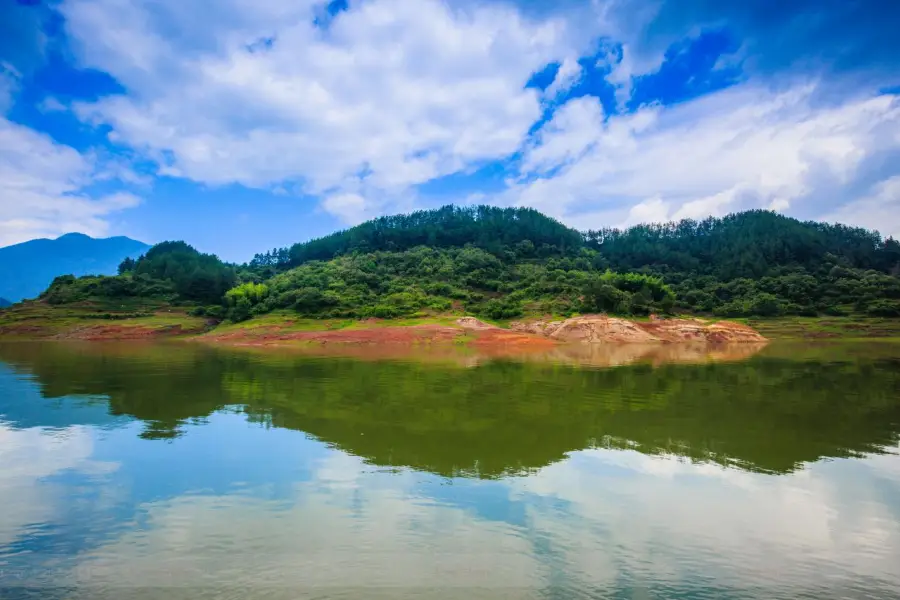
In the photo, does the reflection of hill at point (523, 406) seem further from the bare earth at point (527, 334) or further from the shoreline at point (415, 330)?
the shoreline at point (415, 330)

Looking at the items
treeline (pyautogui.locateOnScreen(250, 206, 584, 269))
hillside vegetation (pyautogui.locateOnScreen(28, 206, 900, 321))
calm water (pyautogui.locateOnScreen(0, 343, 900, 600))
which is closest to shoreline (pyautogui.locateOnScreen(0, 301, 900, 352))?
hillside vegetation (pyautogui.locateOnScreen(28, 206, 900, 321))

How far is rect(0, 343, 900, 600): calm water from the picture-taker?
8195 mm

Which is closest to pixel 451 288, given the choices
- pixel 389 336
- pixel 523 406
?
pixel 389 336

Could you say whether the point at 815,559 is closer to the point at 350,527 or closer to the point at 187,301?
the point at 350,527

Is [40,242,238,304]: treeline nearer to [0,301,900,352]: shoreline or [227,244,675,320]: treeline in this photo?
[0,301,900,352]: shoreline

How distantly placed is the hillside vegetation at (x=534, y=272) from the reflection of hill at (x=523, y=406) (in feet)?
184

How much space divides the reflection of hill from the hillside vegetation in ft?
184

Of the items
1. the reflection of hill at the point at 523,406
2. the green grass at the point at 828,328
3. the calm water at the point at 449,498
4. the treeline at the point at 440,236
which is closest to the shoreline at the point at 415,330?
the green grass at the point at 828,328

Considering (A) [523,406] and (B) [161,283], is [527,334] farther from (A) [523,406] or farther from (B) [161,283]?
(B) [161,283]

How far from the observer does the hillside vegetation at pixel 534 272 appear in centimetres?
10044

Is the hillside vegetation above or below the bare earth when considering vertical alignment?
above

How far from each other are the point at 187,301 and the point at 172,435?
369 ft

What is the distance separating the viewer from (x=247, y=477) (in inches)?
521

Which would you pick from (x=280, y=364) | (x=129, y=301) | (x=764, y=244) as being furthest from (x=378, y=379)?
(x=764, y=244)
